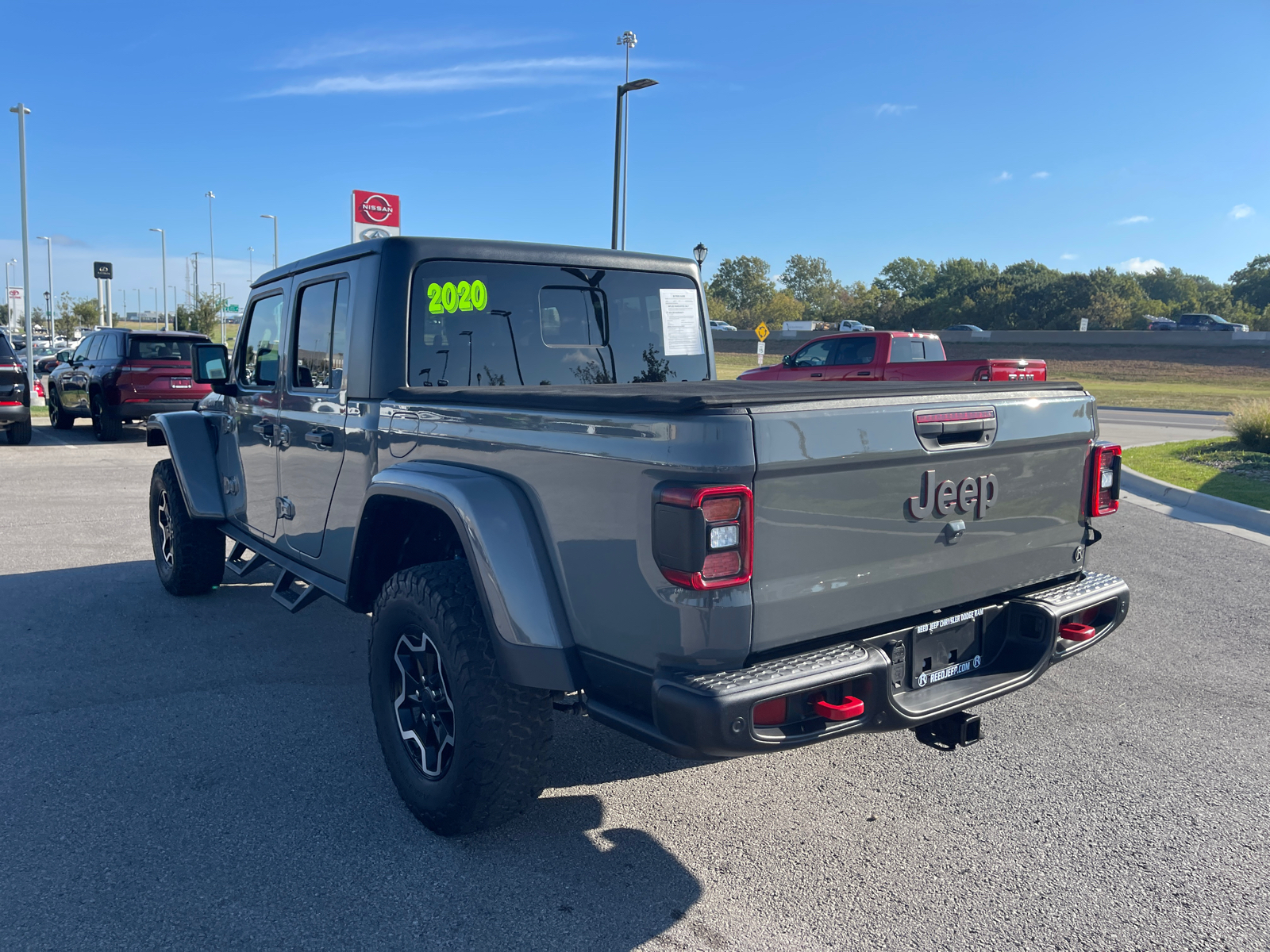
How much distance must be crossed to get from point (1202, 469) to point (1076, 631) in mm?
10863

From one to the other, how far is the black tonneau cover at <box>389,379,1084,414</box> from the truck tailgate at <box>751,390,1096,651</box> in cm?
4

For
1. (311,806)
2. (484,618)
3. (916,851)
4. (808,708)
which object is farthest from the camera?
(311,806)

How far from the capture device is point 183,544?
5711mm

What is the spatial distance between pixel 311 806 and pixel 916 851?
7.01 feet

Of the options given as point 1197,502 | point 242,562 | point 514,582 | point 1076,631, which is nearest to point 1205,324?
point 1197,502

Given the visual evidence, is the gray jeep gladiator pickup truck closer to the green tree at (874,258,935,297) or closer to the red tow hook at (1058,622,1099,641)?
the red tow hook at (1058,622,1099,641)

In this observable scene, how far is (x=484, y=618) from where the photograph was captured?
9.52ft

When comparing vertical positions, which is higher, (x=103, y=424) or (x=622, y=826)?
(x=103, y=424)

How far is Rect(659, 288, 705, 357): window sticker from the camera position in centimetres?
454

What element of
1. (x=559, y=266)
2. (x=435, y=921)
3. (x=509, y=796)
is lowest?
(x=435, y=921)

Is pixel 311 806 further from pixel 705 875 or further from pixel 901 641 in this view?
pixel 901 641

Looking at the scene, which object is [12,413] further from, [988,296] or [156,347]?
[988,296]

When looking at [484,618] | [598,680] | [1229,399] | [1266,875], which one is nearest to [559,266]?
[484,618]

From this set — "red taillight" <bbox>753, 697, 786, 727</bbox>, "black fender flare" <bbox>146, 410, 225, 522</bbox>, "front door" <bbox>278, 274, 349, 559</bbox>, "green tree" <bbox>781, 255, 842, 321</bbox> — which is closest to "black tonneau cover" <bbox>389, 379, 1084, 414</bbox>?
"front door" <bbox>278, 274, 349, 559</bbox>
